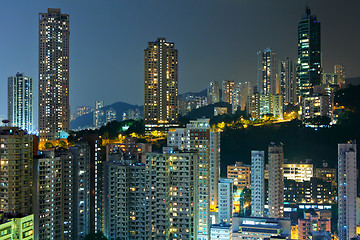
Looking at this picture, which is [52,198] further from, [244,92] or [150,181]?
[244,92]

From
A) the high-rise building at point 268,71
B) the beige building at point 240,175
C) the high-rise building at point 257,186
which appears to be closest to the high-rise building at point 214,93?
the high-rise building at point 268,71

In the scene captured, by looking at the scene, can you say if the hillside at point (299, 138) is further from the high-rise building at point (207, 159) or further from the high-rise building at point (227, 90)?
the high-rise building at point (227, 90)

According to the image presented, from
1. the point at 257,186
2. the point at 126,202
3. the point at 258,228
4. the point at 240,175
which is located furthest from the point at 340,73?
the point at 126,202

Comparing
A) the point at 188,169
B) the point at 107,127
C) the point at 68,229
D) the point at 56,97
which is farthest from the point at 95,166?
the point at 56,97

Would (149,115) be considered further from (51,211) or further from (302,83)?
(51,211)

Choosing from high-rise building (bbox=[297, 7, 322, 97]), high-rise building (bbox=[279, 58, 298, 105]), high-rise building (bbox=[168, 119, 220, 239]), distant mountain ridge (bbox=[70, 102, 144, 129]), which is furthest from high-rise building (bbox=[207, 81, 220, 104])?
high-rise building (bbox=[168, 119, 220, 239])

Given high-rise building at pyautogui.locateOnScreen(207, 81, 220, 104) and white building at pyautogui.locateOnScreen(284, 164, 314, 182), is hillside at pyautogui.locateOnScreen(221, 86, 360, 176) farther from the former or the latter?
high-rise building at pyautogui.locateOnScreen(207, 81, 220, 104)
